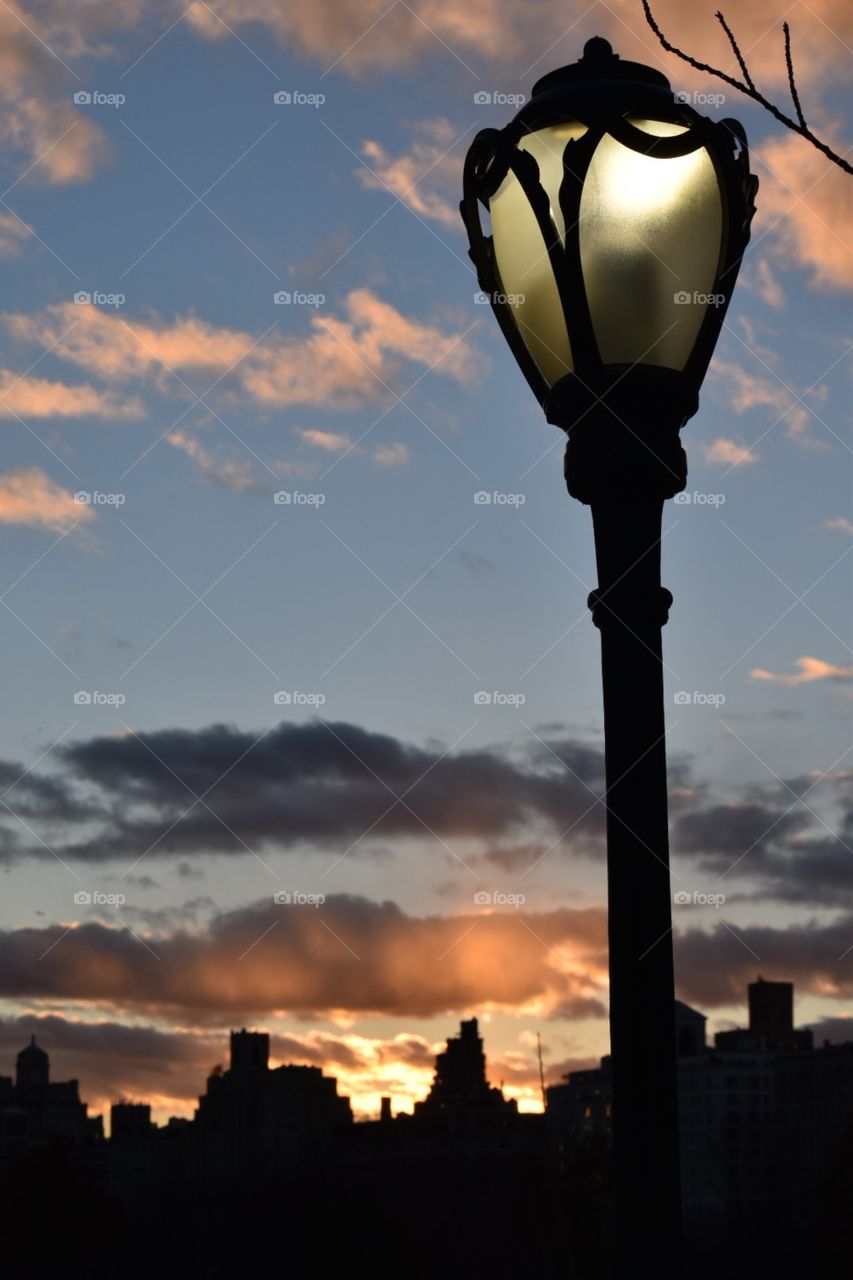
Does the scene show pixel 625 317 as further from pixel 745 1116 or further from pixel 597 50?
pixel 745 1116

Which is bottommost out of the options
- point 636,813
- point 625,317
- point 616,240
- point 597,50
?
point 636,813

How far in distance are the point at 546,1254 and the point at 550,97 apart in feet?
332

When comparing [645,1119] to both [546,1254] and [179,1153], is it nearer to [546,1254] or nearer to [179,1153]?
[546,1254]

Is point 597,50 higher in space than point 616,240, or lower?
higher

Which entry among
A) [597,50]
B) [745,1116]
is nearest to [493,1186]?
[745,1116]

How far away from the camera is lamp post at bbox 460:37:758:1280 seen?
4.42 metres

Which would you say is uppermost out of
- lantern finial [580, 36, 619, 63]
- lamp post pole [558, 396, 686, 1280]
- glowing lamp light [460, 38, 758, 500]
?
lantern finial [580, 36, 619, 63]

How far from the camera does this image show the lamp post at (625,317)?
4.42 metres

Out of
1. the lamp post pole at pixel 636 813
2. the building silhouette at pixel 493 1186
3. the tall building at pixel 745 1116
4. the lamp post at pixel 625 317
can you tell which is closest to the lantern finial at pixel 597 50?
the lamp post at pixel 625 317

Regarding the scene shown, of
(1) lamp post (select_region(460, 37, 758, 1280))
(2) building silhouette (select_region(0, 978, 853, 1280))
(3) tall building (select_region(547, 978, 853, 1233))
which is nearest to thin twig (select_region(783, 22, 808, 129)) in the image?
(1) lamp post (select_region(460, 37, 758, 1280))

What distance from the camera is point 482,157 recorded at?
16.0 ft

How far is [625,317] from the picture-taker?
4.61 metres

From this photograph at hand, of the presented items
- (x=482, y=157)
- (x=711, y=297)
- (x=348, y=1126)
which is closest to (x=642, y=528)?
(x=711, y=297)

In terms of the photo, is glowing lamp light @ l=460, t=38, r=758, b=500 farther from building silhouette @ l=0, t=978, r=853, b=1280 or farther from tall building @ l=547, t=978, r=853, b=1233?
tall building @ l=547, t=978, r=853, b=1233
